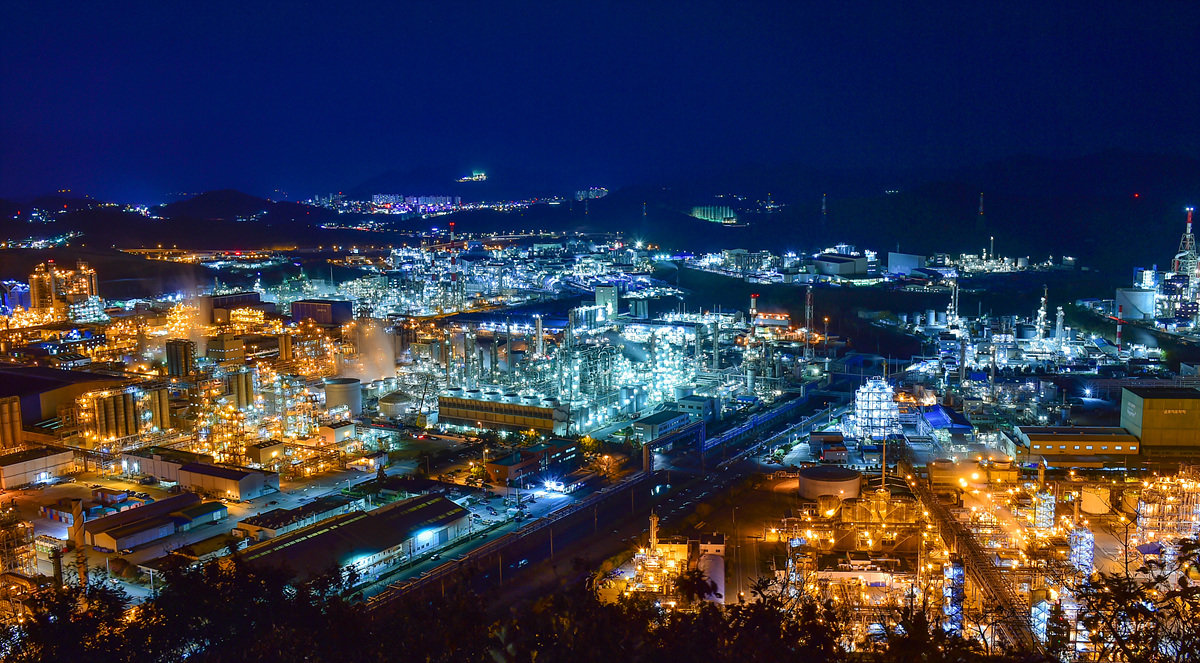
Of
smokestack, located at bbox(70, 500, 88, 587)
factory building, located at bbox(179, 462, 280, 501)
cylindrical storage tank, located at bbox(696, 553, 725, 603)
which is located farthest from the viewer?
factory building, located at bbox(179, 462, 280, 501)

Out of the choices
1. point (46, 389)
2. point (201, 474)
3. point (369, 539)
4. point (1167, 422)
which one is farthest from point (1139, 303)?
point (46, 389)

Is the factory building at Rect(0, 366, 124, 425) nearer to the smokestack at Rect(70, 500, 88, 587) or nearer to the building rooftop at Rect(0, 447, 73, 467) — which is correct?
the building rooftop at Rect(0, 447, 73, 467)

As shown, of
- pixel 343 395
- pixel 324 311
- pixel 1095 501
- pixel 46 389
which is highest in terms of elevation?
pixel 324 311

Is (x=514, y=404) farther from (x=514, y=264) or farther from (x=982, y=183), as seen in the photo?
(x=982, y=183)

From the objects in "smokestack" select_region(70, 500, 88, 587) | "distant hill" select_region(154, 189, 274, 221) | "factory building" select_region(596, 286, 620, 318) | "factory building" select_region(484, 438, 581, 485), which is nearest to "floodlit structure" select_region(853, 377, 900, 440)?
"factory building" select_region(484, 438, 581, 485)

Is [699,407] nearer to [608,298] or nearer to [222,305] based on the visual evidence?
[608,298]

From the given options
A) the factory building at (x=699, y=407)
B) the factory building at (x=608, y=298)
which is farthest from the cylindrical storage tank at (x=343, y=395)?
the factory building at (x=608, y=298)

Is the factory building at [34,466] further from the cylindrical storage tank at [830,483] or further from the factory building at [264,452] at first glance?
the cylindrical storage tank at [830,483]
